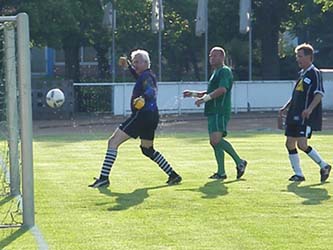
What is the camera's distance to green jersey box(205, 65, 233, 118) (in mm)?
14492

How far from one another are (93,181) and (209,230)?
476 cm

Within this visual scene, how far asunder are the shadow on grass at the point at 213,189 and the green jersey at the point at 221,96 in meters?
1.04

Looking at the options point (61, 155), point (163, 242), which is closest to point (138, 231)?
point (163, 242)

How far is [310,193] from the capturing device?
1297 centimetres

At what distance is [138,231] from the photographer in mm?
10117

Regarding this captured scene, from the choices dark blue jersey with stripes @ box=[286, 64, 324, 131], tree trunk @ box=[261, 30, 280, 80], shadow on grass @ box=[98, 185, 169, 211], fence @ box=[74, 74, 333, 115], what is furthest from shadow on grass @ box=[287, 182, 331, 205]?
tree trunk @ box=[261, 30, 280, 80]

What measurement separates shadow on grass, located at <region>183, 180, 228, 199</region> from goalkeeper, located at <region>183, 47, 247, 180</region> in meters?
0.55

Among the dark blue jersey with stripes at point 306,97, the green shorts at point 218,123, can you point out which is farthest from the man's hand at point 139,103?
the dark blue jersey with stripes at point 306,97

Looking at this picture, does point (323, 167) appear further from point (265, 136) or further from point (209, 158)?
point (265, 136)

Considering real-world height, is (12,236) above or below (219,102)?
below

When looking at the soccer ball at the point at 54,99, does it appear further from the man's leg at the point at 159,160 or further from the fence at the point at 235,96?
the fence at the point at 235,96

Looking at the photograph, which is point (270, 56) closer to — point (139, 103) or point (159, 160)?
point (159, 160)

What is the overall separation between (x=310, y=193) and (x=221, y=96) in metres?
2.31

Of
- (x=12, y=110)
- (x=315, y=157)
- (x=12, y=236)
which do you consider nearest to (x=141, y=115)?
(x=12, y=110)
